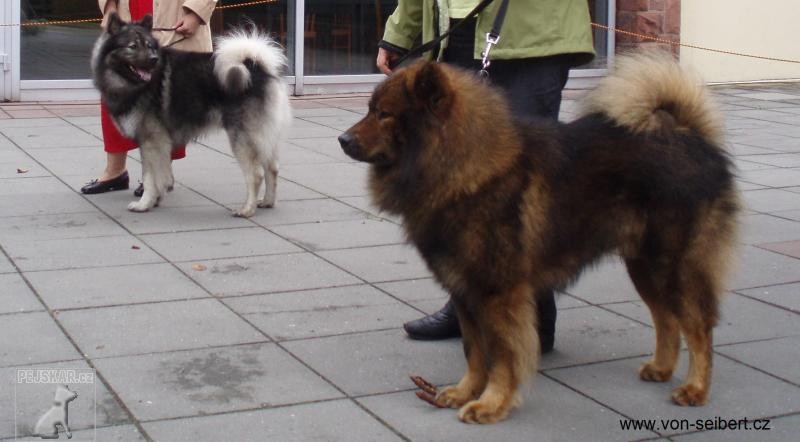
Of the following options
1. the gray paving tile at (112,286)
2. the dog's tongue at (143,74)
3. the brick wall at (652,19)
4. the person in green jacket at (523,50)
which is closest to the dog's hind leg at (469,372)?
the person in green jacket at (523,50)

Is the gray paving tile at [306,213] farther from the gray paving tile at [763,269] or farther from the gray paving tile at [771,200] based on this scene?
the gray paving tile at [771,200]

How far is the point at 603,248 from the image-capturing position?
15.5 feet

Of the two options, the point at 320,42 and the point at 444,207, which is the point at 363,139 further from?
the point at 320,42

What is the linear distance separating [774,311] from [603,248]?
74.9 inches

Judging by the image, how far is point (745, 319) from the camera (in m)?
6.00

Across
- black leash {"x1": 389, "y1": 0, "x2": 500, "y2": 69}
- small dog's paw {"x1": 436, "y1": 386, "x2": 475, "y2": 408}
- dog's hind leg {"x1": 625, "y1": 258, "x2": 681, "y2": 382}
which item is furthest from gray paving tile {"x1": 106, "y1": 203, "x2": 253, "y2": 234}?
dog's hind leg {"x1": 625, "y1": 258, "x2": 681, "y2": 382}

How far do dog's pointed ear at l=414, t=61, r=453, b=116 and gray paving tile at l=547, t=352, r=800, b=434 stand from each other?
1.53 m

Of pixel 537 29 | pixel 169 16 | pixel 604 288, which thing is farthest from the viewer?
pixel 169 16

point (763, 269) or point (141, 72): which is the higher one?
point (141, 72)

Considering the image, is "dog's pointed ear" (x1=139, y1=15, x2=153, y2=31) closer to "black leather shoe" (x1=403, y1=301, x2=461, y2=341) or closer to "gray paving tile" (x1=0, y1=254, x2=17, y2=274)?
"gray paving tile" (x1=0, y1=254, x2=17, y2=274)

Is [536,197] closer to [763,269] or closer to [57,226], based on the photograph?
[763,269]

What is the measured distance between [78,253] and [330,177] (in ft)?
10.2

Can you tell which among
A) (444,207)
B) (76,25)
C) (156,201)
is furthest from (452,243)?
(76,25)

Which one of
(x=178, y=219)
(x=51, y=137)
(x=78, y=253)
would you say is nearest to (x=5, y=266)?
(x=78, y=253)
